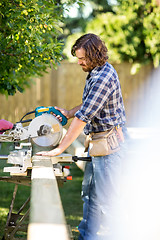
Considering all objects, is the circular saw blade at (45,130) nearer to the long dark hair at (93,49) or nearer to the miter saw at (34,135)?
the miter saw at (34,135)

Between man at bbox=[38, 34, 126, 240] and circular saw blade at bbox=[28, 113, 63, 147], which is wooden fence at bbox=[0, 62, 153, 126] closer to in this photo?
circular saw blade at bbox=[28, 113, 63, 147]

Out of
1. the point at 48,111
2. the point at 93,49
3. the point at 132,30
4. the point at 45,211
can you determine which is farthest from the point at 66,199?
the point at 132,30

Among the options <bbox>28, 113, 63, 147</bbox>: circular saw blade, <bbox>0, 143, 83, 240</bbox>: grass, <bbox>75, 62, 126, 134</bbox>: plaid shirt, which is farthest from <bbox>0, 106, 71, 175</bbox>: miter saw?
<bbox>0, 143, 83, 240</bbox>: grass

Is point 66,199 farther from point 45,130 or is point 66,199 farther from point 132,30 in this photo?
point 132,30

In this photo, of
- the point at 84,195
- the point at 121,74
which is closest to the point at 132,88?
the point at 121,74

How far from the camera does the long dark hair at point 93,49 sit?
3084 millimetres

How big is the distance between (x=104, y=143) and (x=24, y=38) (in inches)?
56.7

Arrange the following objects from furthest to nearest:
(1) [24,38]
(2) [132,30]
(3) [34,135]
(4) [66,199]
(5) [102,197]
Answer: (2) [132,30] < (4) [66,199] < (1) [24,38] < (3) [34,135] < (5) [102,197]

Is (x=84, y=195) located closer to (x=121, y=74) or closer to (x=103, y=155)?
(x=103, y=155)

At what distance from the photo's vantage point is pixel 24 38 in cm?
388

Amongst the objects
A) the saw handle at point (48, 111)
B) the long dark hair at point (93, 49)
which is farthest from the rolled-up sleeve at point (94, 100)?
the saw handle at point (48, 111)

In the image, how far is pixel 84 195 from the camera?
11.4 feet

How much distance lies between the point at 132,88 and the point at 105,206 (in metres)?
9.19

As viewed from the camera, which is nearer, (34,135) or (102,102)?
(102,102)
